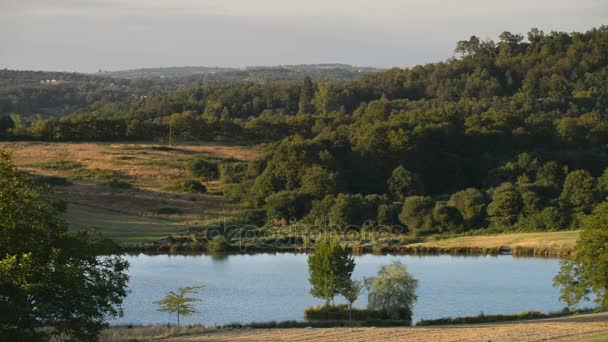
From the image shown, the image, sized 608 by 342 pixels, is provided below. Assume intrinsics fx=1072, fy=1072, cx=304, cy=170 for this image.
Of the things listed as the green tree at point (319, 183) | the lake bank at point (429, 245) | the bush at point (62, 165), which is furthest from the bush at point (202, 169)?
the lake bank at point (429, 245)

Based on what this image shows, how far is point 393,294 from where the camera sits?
138ft

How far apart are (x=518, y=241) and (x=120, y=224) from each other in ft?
84.6

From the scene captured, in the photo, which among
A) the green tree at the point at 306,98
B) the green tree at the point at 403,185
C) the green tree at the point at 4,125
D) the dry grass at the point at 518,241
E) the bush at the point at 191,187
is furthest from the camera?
the green tree at the point at 306,98

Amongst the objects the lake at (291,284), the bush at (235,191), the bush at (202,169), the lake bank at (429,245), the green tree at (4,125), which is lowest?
the lake at (291,284)

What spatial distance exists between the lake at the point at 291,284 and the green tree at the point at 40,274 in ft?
38.7

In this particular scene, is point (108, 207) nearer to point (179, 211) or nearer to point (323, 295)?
point (179, 211)

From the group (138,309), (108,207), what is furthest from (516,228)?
(138,309)

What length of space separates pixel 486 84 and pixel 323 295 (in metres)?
110

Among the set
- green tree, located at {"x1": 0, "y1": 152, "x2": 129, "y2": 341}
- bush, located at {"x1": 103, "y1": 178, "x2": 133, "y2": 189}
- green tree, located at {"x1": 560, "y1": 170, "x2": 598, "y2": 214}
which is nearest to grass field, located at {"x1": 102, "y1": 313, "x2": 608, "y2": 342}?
green tree, located at {"x1": 0, "y1": 152, "x2": 129, "y2": 341}

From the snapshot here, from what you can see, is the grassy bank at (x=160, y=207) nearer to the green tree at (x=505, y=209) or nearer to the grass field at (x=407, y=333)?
the green tree at (x=505, y=209)

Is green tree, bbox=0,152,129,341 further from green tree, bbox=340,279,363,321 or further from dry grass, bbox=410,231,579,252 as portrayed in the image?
dry grass, bbox=410,231,579,252

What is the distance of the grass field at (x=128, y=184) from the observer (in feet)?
235

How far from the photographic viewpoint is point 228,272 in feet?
185

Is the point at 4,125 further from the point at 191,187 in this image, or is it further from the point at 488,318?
the point at 488,318
